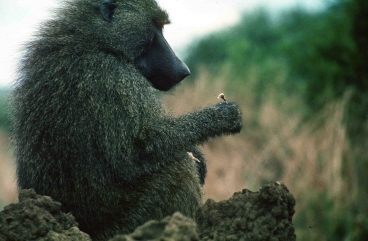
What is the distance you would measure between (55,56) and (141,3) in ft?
3.02

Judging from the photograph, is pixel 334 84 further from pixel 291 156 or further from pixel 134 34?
pixel 134 34

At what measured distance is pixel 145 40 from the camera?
4.52 metres

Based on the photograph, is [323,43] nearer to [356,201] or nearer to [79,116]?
[356,201]

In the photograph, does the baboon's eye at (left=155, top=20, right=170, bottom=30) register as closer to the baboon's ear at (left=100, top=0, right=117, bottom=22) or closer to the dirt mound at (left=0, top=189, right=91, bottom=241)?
the baboon's ear at (left=100, top=0, right=117, bottom=22)

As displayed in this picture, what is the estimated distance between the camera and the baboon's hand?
4.39 meters

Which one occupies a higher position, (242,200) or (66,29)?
(66,29)

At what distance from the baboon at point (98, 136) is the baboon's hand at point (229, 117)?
0.57 ft

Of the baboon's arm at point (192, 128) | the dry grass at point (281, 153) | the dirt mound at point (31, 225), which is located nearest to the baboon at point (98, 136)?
the baboon's arm at point (192, 128)

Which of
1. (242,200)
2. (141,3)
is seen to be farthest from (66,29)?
(242,200)

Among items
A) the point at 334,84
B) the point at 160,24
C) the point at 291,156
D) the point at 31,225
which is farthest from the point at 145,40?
the point at 334,84

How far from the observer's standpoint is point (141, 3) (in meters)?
4.56

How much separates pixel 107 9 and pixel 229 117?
1.27 metres

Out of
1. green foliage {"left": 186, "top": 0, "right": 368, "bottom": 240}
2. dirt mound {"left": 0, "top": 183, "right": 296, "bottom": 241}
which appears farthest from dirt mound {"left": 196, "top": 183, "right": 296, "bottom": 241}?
green foliage {"left": 186, "top": 0, "right": 368, "bottom": 240}

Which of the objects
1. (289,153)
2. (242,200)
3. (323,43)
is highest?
(323,43)
